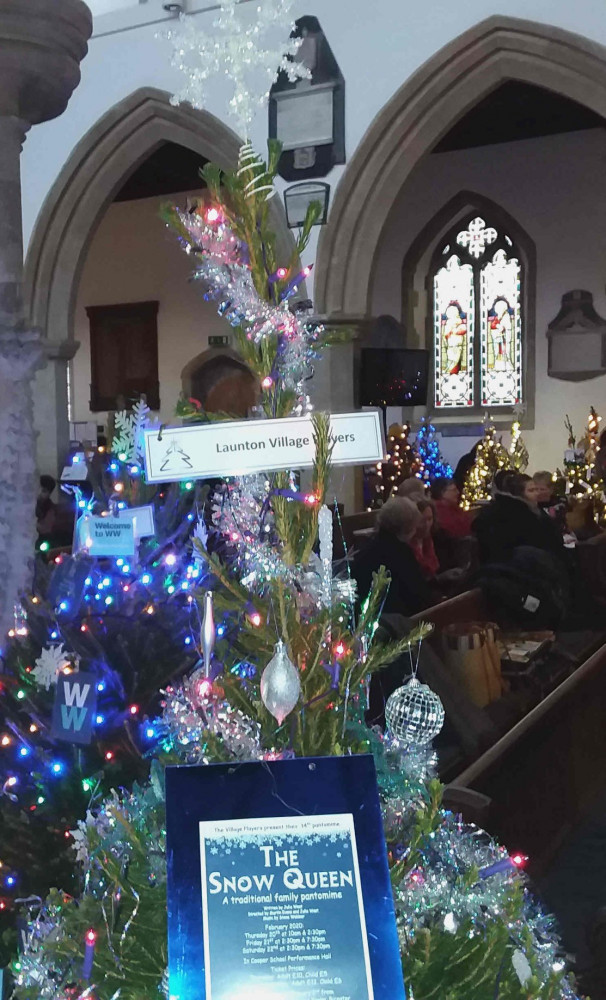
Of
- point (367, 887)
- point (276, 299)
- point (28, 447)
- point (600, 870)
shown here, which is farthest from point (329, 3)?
point (367, 887)

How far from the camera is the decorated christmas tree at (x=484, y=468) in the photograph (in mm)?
10312

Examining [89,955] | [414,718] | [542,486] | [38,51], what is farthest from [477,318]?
[89,955]

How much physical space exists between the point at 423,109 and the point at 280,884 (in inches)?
A: 270

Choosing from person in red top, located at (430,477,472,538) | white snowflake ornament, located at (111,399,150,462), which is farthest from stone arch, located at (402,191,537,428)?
white snowflake ornament, located at (111,399,150,462)

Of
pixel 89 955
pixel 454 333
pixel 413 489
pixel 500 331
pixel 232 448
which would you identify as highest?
pixel 454 333

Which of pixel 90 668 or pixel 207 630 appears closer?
pixel 207 630

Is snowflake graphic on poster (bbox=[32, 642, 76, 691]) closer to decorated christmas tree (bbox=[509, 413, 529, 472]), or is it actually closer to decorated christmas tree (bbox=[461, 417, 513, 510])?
decorated christmas tree (bbox=[461, 417, 513, 510])

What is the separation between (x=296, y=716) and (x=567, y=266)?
1145 centimetres

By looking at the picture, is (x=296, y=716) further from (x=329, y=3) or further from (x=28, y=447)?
(x=329, y=3)

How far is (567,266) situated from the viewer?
1188 centimetres

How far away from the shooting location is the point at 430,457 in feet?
38.3

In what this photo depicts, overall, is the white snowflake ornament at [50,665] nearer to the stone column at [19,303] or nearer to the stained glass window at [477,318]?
the stone column at [19,303]

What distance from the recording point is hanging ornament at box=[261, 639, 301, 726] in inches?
46.9

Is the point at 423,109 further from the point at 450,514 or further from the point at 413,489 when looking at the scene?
the point at 450,514
